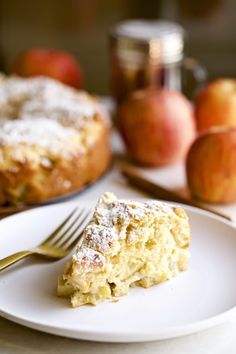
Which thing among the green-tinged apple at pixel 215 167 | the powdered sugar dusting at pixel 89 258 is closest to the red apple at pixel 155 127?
the green-tinged apple at pixel 215 167

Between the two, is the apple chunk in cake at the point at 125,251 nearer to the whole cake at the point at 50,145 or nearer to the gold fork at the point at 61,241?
the gold fork at the point at 61,241

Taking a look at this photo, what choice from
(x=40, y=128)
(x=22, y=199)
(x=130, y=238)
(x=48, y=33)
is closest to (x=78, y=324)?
(x=130, y=238)

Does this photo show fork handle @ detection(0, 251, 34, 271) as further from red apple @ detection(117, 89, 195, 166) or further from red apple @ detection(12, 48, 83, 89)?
red apple @ detection(12, 48, 83, 89)

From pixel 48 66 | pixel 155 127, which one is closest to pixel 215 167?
pixel 155 127

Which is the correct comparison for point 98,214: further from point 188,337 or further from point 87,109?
point 87,109

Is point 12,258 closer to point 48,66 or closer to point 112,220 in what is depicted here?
point 112,220

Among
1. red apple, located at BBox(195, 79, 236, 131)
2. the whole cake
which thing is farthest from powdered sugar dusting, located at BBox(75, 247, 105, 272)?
red apple, located at BBox(195, 79, 236, 131)
